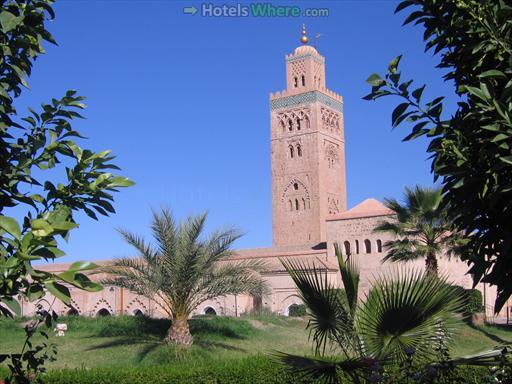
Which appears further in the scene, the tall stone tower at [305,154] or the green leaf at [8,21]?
the tall stone tower at [305,154]

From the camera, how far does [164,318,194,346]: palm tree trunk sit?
47.9ft

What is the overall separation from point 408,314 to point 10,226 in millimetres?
2736

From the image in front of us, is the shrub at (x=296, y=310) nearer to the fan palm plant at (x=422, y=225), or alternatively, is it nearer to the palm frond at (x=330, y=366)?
Result: the fan palm plant at (x=422, y=225)

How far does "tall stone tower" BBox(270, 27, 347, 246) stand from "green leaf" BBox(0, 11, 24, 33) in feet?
124

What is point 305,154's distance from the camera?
41.9 metres

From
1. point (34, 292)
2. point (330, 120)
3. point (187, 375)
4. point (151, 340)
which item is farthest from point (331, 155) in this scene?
point (34, 292)

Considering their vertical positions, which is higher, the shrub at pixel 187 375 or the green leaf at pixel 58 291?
the green leaf at pixel 58 291

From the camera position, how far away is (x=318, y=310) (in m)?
4.49

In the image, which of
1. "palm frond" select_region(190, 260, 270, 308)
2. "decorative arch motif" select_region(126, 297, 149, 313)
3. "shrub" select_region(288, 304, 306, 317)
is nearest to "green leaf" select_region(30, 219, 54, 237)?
"palm frond" select_region(190, 260, 270, 308)

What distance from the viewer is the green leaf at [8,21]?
2408mm

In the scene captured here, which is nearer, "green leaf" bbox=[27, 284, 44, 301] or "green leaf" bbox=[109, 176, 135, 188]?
"green leaf" bbox=[27, 284, 44, 301]

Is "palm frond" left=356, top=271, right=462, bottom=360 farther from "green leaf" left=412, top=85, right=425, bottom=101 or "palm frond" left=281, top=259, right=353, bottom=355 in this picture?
"green leaf" left=412, top=85, right=425, bottom=101

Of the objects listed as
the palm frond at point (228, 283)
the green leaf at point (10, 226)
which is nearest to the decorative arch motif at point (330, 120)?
the palm frond at point (228, 283)

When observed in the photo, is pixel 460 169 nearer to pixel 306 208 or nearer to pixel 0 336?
pixel 0 336
